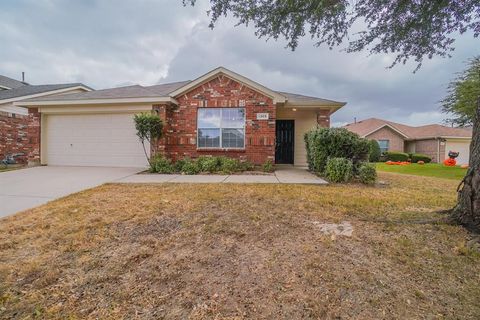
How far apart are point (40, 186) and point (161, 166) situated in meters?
3.70

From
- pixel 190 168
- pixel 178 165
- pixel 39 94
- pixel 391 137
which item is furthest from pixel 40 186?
pixel 391 137

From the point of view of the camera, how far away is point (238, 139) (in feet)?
33.8

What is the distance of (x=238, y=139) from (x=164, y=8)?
18.3ft

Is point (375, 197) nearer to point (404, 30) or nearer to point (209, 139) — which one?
point (404, 30)

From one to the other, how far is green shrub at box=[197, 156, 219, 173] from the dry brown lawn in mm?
4751

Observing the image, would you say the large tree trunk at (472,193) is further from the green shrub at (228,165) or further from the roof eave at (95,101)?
the roof eave at (95,101)

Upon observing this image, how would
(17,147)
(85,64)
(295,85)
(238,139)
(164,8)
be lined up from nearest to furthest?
1. (164,8)
2. (238,139)
3. (17,147)
4. (85,64)
5. (295,85)

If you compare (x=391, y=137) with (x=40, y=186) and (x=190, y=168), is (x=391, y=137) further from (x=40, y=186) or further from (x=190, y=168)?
(x=40, y=186)

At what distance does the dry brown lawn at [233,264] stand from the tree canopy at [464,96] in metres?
12.8

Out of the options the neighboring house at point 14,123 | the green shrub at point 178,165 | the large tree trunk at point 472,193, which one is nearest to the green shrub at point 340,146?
the large tree trunk at point 472,193

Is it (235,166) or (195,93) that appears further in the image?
(195,93)

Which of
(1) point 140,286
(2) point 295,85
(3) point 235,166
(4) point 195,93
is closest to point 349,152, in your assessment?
(3) point 235,166

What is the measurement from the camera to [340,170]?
732 centimetres

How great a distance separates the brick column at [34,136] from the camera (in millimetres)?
10844
